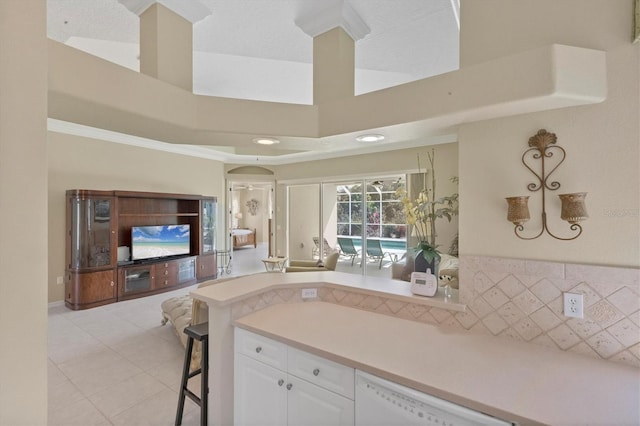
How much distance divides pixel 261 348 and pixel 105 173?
17.2 ft

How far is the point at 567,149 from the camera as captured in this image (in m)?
1.49

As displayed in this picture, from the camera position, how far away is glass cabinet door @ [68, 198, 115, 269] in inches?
177

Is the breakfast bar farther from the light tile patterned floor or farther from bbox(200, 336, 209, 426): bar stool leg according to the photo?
the light tile patterned floor

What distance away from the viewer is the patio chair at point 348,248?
6.45 m

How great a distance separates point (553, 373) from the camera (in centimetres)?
128

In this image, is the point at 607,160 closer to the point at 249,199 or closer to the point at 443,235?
the point at 443,235

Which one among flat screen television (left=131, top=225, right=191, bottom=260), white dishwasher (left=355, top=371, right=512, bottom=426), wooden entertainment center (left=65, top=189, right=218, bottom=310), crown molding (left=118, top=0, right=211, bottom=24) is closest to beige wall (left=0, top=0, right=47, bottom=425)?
white dishwasher (left=355, top=371, right=512, bottom=426)

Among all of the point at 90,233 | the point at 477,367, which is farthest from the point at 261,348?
the point at 90,233

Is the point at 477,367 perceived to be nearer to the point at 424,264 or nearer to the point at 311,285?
the point at 424,264

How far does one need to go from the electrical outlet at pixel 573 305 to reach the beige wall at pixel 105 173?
6.38 meters

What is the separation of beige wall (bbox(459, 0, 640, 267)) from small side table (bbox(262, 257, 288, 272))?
4952mm

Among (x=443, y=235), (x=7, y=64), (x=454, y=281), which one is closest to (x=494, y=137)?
(x=454, y=281)

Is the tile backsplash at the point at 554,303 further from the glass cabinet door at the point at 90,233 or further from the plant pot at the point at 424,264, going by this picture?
the glass cabinet door at the point at 90,233

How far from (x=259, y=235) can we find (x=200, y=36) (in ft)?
36.7
